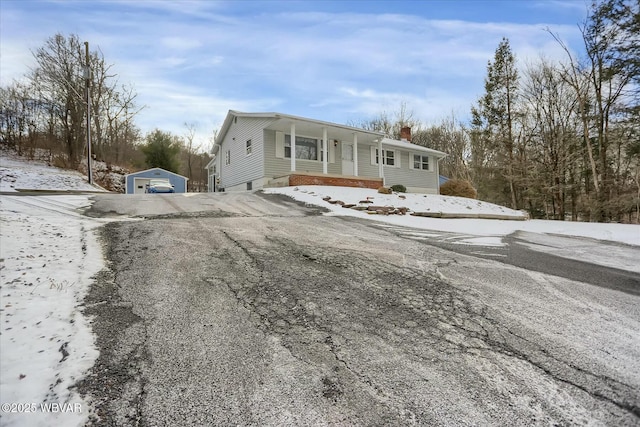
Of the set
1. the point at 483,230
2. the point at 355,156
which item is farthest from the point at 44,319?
the point at 355,156

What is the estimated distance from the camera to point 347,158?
54.1 ft

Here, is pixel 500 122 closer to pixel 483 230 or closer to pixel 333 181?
pixel 333 181

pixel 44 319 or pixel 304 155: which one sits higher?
pixel 304 155

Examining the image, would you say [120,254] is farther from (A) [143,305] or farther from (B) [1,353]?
(B) [1,353]

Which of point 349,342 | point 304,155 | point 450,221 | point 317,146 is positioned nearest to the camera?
point 349,342

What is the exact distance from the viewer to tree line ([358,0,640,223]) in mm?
14438

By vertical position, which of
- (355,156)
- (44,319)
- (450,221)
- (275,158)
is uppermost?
(355,156)

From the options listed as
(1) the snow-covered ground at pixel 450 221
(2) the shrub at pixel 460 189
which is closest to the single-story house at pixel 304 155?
(2) the shrub at pixel 460 189

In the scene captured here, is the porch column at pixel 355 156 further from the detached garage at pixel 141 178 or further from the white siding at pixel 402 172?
the detached garage at pixel 141 178

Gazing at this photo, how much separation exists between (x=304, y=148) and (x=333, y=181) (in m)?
2.60

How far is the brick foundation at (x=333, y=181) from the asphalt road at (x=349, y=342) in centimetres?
885

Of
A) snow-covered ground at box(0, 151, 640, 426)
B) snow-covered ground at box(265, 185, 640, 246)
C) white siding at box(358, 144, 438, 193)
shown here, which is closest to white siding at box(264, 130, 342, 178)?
snow-covered ground at box(265, 185, 640, 246)

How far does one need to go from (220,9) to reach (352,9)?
129 inches

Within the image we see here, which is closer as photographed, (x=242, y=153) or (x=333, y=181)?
(x=333, y=181)
